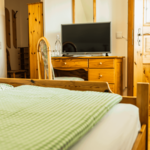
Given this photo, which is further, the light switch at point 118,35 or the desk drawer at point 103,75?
the light switch at point 118,35

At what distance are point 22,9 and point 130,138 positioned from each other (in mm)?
6015

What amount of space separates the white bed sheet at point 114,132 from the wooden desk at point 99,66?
1592mm

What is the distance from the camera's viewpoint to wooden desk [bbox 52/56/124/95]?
102 inches

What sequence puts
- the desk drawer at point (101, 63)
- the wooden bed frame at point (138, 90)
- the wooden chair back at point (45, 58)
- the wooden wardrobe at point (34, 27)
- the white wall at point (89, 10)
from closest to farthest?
1. the wooden bed frame at point (138, 90)
2. the wooden chair back at point (45, 58)
3. the desk drawer at point (101, 63)
4. the white wall at point (89, 10)
5. the wooden wardrobe at point (34, 27)

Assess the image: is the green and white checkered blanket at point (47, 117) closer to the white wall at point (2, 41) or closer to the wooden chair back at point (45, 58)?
the wooden chair back at point (45, 58)

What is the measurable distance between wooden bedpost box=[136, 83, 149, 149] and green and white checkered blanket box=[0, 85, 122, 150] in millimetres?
160

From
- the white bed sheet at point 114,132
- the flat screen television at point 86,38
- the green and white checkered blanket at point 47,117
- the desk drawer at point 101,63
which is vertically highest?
the flat screen television at point 86,38

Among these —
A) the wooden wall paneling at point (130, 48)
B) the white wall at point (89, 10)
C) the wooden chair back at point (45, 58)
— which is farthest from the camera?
the white wall at point (89, 10)

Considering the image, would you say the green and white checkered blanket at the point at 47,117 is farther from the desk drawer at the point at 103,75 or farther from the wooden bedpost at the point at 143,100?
the desk drawer at the point at 103,75

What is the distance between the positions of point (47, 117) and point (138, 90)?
0.59 meters

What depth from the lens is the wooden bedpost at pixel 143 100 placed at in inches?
42.1

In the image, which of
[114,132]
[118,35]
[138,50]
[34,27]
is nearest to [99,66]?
[138,50]

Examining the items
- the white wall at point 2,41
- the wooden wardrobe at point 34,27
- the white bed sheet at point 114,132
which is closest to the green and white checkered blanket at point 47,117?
the white bed sheet at point 114,132

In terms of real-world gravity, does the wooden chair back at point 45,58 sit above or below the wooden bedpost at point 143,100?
above
